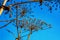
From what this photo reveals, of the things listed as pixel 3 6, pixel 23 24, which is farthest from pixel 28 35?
pixel 3 6

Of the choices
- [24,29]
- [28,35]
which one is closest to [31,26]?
[24,29]

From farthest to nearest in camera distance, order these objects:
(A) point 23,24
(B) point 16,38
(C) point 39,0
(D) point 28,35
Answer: (D) point 28,35, (B) point 16,38, (A) point 23,24, (C) point 39,0

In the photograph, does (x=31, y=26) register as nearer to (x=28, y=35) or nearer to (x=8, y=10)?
(x=28, y=35)

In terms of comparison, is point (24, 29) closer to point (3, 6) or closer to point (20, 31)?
point (20, 31)

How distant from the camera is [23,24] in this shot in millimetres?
19531

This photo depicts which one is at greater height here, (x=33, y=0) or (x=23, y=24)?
(x=23, y=24)

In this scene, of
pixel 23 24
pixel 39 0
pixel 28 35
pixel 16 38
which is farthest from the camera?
pixel 28 35

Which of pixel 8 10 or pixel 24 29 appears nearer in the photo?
pixel 8 10

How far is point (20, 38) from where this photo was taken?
21.0 m

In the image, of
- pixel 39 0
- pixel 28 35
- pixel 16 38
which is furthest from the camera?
pixel 28 35

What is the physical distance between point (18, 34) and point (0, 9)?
17.4 m

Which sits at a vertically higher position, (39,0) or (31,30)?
(31,30)

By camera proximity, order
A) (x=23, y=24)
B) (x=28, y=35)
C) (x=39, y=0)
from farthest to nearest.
Result: 1. (x=28, y=35)
2. (x=23, y=24)
3. (x=39, y=0)

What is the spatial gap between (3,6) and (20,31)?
17.5 m
